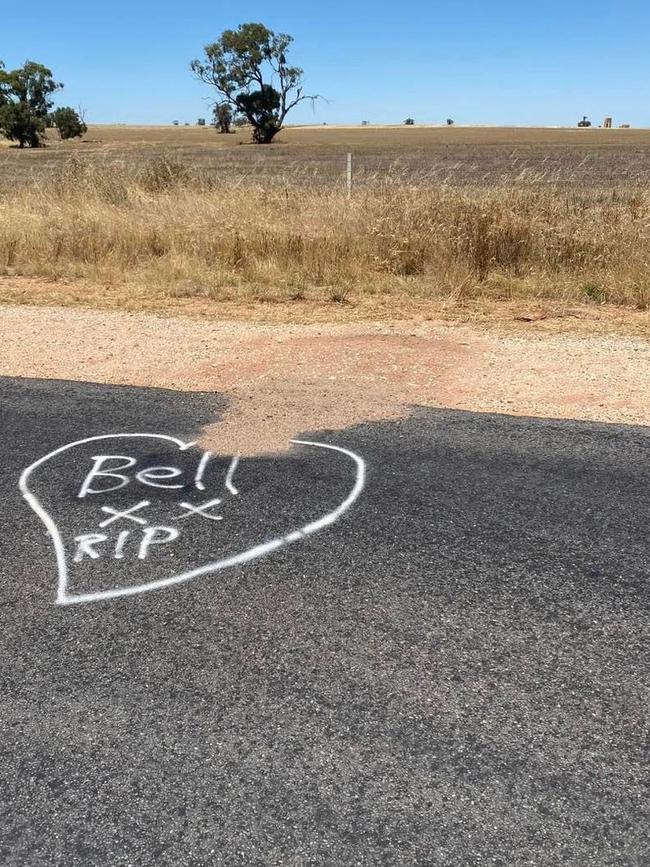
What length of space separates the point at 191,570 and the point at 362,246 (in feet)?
24.2

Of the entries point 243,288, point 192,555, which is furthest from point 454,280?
point 192,555

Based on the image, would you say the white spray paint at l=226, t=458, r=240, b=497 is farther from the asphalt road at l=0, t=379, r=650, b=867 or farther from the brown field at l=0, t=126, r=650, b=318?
the brown field at l=0, t=126, r=650, b=318

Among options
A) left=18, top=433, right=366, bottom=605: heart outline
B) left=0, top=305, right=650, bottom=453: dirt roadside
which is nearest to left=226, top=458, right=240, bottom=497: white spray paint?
left=0, top=305, right=650, bottom=453: dirt roadside

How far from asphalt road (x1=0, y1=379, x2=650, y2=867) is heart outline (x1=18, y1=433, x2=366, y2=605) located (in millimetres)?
17

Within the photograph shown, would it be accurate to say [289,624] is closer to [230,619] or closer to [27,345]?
[230,619]

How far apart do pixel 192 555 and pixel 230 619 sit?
1.71 ft

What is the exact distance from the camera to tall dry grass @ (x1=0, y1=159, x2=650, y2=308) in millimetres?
9242

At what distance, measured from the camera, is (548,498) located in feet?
12.7

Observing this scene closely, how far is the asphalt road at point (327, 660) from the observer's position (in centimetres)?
201

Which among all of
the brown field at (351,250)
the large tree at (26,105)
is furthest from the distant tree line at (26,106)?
the brown field at (351,250)

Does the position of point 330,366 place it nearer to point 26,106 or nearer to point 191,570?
point 191,570

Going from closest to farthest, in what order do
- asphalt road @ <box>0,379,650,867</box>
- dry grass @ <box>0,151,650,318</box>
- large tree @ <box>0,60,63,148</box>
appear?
asphalt road @ <box>0,379,650,867</box>, dry grass @ <box>0,151,650,318</box>, large tree @ <box>0,60,63,148</box>

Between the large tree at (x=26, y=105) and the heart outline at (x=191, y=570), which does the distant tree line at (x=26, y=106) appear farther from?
the heart outline at (x=191, y=570)

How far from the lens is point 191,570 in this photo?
321 centimetres
